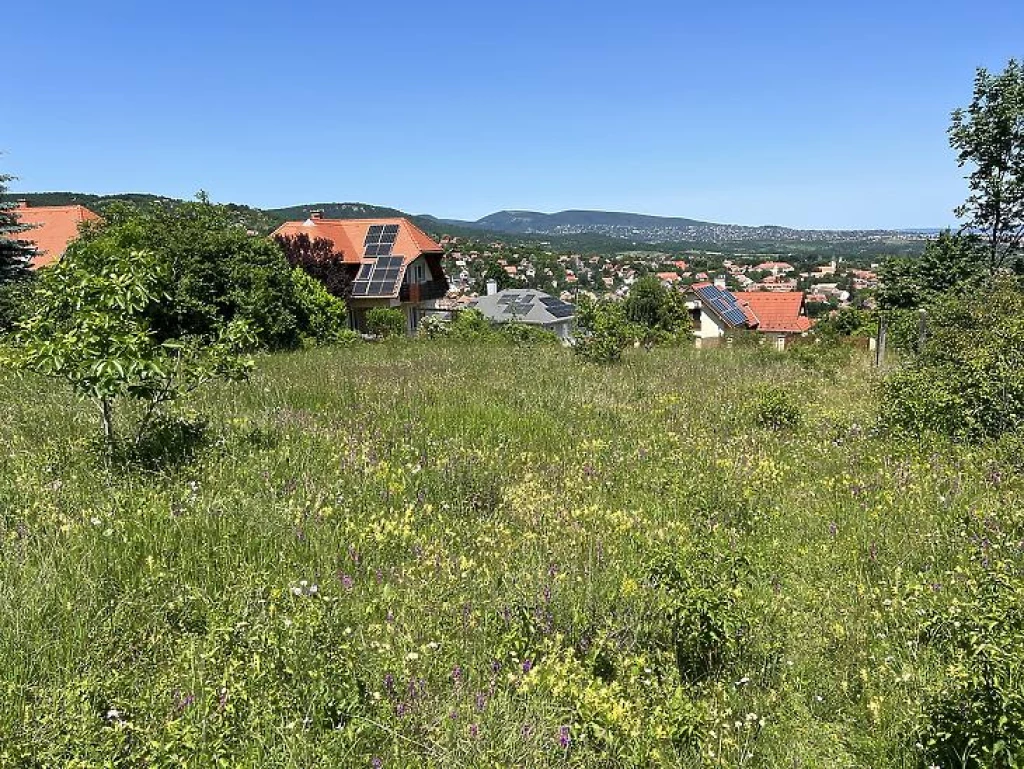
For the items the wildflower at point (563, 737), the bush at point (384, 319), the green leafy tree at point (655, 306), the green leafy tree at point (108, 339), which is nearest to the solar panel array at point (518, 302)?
the green leafy tree at point (655, 306)

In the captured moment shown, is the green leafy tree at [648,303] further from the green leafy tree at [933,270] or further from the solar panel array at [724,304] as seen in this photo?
the green leafy tree at [933,270]

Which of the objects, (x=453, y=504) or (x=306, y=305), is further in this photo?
(x=306, y=305)

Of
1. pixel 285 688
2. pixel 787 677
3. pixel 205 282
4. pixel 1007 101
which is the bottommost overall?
pixel 787 677

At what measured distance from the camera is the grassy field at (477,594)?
254 cm

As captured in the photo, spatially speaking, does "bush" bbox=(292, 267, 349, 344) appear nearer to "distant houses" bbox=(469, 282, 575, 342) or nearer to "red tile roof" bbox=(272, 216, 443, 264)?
"red tile roof" bbox=(272, 216, 443, 264)

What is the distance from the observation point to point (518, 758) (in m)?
2.44

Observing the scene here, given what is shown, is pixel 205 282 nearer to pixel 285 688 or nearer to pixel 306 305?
pixel 306 305

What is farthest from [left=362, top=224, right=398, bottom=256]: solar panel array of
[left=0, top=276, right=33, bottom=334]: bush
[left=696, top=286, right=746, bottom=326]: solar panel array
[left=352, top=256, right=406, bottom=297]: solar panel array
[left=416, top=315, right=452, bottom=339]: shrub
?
[left=0, top=276, right=33, bottom=334]: bush

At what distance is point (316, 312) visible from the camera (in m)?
22.1

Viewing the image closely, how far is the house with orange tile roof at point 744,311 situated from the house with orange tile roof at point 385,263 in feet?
76.2

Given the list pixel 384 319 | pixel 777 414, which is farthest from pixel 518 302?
pixel 777 414

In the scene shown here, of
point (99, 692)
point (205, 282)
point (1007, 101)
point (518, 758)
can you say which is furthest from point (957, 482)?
point (1007, 101)

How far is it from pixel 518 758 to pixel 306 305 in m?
20.6

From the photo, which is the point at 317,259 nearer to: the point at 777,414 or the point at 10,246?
the point at 10,246
